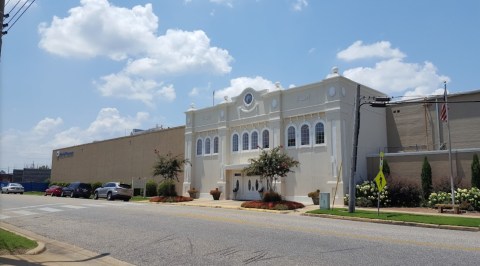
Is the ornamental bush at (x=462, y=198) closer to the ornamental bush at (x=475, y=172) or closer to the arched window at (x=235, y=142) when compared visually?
the ornamental bush at (x=475, y=172)

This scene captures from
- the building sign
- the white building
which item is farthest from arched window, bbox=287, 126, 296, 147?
the building sign

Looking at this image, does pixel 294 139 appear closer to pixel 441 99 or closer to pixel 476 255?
pixel 441 99

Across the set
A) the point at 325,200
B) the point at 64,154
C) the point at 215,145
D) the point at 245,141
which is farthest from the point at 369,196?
the point at 64,154

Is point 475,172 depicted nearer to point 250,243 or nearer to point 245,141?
point 245,141

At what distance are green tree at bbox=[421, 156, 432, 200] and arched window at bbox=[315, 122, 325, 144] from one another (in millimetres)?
6443

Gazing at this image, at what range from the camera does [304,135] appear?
30.8 meters

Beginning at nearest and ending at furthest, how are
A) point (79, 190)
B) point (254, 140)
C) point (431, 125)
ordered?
point (431, 125)
point (254, 140)
point (79, 190)

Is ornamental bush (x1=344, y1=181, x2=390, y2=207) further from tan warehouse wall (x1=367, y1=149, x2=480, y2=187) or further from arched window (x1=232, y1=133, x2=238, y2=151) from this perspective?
arched window (x1=232, y1=133, x2=238, y2=151)

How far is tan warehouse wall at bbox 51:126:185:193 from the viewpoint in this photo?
43.9m

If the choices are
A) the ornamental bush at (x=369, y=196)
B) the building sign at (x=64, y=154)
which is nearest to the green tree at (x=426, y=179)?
the ornamental bush at (x=369, y=196)

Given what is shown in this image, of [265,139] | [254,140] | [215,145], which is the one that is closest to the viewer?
[265,139]

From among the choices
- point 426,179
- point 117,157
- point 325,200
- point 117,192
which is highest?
point 117,157

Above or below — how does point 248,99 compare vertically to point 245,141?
above

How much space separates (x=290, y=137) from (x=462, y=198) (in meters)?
11.9
